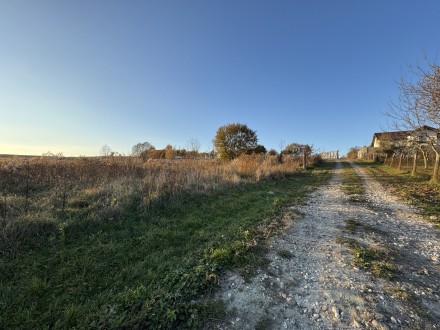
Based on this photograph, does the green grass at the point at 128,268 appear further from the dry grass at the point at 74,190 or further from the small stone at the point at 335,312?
the small stone at the point at 335,312

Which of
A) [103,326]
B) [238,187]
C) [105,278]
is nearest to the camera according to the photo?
[103,326]

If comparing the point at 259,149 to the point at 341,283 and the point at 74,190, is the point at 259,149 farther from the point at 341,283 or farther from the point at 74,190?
the point at 341,283

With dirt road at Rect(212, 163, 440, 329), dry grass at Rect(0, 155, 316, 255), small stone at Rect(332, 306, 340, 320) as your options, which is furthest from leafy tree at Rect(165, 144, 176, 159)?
small stone at Rect(332, 306, 340, 320)

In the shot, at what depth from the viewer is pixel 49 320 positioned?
263cm

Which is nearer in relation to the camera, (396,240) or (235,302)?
(235,302)

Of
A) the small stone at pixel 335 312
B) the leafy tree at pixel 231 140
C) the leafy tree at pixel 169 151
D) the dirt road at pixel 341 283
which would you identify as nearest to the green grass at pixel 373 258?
the dirt road at pixel 341 283

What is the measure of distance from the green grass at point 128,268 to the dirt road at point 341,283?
402 millimetres

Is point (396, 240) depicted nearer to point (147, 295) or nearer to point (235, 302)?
point (235, 302)

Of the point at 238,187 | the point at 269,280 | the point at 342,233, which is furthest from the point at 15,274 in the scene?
the point at 238,187

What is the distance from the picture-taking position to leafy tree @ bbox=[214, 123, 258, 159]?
31031 millimetres

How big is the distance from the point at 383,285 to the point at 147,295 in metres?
3.26

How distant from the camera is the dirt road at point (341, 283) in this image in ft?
8.40

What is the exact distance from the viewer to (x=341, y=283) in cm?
322

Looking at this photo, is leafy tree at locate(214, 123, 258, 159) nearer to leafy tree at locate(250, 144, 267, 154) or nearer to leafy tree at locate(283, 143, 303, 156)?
leafy tree at locate(250, 144, 267, 154)
